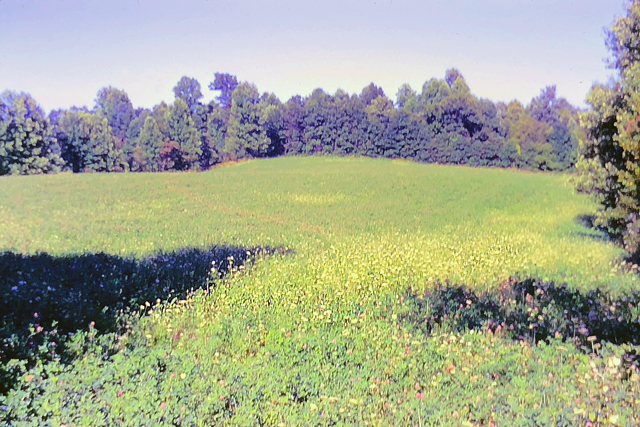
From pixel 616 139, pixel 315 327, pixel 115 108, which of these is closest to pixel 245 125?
pixel 115 108

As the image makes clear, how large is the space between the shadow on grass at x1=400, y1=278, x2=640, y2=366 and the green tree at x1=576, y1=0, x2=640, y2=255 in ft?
12.2

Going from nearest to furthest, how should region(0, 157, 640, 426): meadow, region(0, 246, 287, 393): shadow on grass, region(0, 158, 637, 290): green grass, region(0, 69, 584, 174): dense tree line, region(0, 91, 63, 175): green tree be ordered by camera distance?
region(0, 157, 640, 426): meadow → region(0, 246, 287, 393): shadow on grass → region(0, 158, 637, 290): green grass → region(0, 91, 63, 175): green tree → region(0, 69, 584, 174): dense tree line

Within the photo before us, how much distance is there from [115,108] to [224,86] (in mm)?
20497

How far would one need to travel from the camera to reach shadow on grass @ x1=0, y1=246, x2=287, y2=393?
5297 millimetres

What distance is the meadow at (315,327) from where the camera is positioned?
4.20m

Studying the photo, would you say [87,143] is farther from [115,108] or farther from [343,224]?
[343,224]

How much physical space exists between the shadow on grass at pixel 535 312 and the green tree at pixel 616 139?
12.2 ft

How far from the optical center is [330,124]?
77875 mm

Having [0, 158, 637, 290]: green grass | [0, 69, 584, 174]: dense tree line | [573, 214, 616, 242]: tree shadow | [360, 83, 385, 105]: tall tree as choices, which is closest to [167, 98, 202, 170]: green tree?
[0, 69, 584, 174]: dense tree line

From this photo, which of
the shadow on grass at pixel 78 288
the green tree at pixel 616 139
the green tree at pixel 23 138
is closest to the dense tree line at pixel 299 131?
the green tree at pixel 23 138

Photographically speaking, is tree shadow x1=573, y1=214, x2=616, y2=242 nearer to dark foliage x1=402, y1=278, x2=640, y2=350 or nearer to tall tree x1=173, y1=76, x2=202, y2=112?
dark foliage x1=402, y1=278, x2=640, y2=350

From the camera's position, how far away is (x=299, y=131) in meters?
82.1

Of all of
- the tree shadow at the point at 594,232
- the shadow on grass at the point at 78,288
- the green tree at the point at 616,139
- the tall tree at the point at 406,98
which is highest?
the tall tree at the point at 406,98

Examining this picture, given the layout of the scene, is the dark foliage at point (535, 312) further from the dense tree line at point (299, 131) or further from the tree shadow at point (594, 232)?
the dense tree line at point (299, 131)
